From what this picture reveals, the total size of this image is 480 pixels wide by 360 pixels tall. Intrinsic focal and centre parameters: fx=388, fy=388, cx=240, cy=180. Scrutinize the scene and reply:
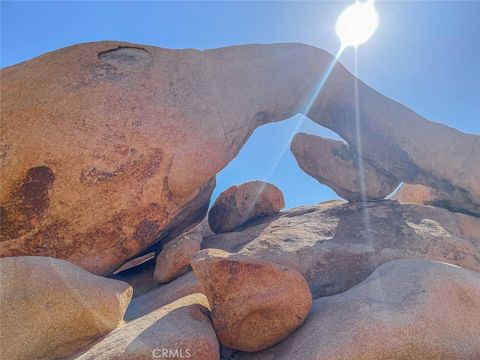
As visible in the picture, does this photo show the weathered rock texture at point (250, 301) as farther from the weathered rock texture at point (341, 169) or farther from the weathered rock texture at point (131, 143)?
the weathered rock texture at point (341, 169)

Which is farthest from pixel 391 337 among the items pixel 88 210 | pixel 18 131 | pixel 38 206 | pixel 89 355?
pixel 18 131

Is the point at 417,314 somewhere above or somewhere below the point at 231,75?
below

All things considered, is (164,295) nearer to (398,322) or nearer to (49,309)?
(49,309)

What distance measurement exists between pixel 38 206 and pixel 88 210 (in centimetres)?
72

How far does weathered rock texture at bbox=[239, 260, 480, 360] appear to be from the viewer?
3.46m

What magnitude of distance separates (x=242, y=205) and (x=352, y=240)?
2837mm

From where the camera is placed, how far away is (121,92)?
6531mm

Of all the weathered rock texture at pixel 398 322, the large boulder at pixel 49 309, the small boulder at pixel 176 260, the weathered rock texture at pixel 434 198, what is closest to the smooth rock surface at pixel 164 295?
the small boulder at pixel 176 260

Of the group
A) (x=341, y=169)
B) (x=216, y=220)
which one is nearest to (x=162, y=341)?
(x=216, y=220)

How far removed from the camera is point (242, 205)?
Result: 877 centimetres

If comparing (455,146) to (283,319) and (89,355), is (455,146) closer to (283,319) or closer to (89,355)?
(283,319)

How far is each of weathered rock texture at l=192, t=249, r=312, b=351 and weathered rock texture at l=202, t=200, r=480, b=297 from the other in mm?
1658

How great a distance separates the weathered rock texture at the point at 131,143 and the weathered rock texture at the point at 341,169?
2.01ft

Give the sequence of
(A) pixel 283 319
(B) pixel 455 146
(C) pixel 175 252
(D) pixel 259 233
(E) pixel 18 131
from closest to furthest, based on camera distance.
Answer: (A) pixel 283 319 → (E) pixel 18 131 → (C) pixel 175 252 → (D) pixel 259 233 → (B) pixel 455 146
